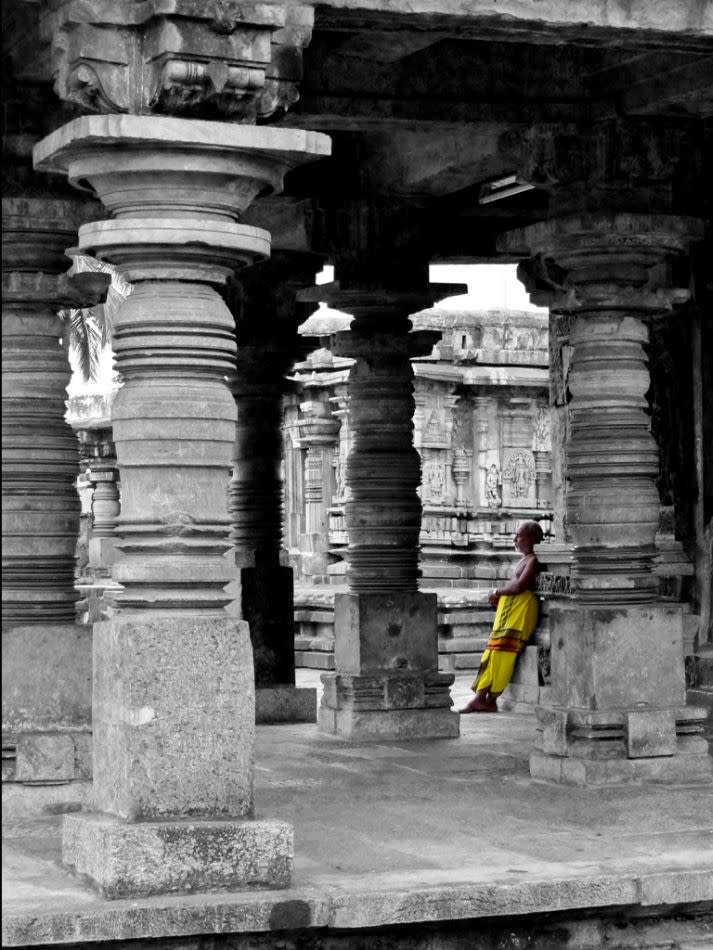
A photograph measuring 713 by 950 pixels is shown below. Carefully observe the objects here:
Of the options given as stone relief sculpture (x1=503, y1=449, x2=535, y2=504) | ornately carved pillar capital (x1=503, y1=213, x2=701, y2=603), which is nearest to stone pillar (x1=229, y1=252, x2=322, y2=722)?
ornately carved pillar capital (x1=503, y1=213, x2=701, y2=603)

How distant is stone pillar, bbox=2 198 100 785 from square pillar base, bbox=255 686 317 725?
14.7ft

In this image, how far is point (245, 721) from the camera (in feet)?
24.1

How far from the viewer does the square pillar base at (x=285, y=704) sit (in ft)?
46.5

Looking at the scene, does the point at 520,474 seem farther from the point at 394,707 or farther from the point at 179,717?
the point at 179,717

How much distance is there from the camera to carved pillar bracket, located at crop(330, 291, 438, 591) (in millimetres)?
13203

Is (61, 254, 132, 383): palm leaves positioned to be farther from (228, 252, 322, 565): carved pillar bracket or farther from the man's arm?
the man's arm

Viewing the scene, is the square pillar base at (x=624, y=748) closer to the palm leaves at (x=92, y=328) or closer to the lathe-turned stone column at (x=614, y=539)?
the lathe-turned stone column at (x=614, y=539)

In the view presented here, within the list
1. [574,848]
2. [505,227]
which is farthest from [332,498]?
[574,848]

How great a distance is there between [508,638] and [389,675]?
2.03 m

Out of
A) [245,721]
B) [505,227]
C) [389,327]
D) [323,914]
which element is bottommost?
[323,914]

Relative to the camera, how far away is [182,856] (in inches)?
277

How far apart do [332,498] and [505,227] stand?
14840 millimetres

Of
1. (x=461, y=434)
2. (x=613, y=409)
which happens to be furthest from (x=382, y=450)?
(x=461, y=434)

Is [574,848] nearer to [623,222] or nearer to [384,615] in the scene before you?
[623,222]
